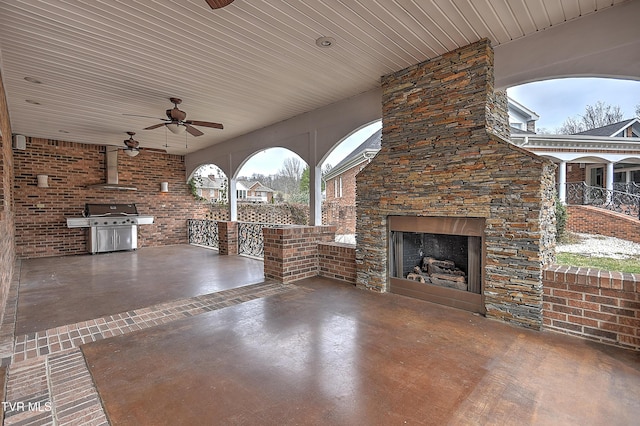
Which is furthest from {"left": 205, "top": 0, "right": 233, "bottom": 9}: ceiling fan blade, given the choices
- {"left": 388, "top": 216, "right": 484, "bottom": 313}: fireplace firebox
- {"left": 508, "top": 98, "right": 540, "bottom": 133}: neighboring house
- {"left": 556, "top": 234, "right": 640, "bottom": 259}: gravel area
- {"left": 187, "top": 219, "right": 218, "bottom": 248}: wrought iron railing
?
{"left": 187, "top": 219, "right": 218, "bottom": 248}: wrought iron railing

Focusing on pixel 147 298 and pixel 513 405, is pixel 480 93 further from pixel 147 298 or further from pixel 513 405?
pixel 147 298

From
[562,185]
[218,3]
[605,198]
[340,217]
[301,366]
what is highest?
[218,3]

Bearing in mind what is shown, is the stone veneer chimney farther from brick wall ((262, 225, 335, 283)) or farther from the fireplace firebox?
brick wall ((262, 225, 335, 283))

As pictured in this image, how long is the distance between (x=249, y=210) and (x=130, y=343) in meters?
7.48

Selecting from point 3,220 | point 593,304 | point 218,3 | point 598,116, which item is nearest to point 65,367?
point 3,220

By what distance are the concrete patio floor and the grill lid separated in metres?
5.05

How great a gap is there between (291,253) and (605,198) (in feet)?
18.4

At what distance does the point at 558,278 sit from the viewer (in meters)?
2.84

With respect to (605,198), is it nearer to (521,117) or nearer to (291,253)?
(521,117)

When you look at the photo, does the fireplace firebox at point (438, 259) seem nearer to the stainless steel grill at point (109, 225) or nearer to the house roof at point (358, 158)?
the house roof at point (358, 158)

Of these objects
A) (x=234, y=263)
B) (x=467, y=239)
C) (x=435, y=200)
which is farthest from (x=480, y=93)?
(x=234, y=263)

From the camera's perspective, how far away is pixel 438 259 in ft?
13.0

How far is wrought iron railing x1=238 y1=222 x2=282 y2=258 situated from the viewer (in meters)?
7.28

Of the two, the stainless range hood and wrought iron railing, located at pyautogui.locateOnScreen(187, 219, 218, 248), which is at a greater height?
the stainless range hood
